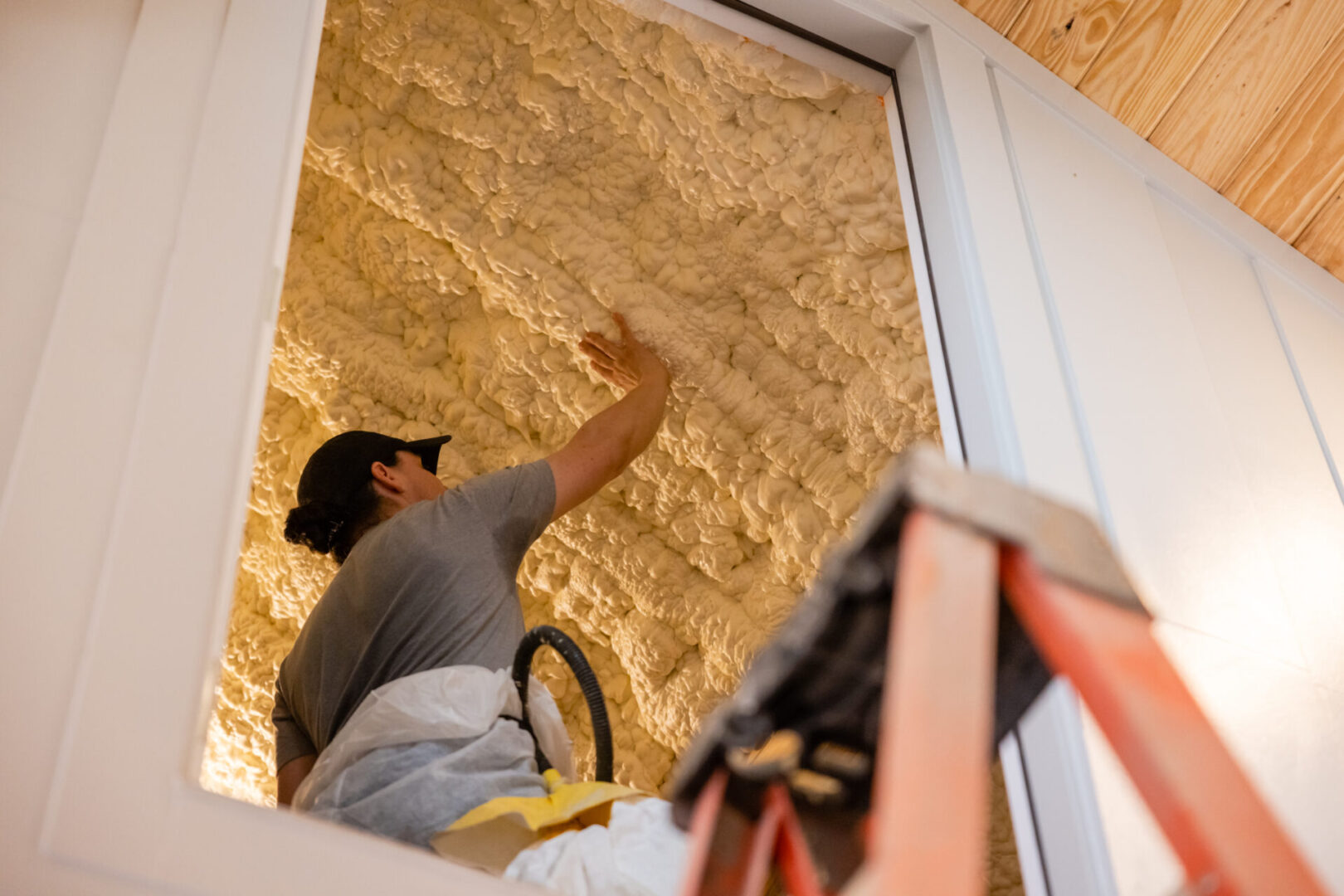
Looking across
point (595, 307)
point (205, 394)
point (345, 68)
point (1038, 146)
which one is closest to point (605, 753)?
point (205, 394)

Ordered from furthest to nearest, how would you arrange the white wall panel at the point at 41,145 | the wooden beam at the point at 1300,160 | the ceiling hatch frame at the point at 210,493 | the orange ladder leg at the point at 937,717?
the wooden beam at the point at 1300,160 → the white wall panel at the point at 41,145 → the ceiling hatch frame at the point at 210,493 → the orange ladder leg at the point at 937,717

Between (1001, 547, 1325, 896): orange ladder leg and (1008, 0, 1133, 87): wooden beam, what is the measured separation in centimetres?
138

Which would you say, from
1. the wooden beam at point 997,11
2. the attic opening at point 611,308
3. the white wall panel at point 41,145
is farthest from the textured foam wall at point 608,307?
the white wall panel at point 41,145

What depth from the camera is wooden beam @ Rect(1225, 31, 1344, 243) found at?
1.70 metres

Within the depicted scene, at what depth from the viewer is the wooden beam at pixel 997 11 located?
62.4 inches

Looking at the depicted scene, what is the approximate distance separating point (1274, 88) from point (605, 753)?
1444mm

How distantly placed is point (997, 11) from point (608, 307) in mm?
810

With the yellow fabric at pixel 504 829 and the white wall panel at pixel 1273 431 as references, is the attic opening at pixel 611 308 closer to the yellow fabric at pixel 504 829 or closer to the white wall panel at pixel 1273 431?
the white wall panel at pixel 1273 431

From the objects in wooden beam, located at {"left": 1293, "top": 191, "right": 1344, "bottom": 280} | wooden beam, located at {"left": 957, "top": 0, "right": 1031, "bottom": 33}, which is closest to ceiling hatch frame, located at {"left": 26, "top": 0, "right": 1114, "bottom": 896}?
wooden beam, located at {"left": 957, "top": 0, "right": 1031, "bottom": 33}

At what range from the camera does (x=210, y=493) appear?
781mm

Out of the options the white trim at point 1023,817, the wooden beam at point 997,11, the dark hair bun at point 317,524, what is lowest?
the white trim at point 1023,817

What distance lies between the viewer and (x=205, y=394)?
0.81m

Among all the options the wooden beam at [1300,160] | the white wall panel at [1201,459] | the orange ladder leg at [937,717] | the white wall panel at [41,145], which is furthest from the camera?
the wooden beam at [1300,160]

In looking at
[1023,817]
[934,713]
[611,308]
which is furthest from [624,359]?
[934,713]
